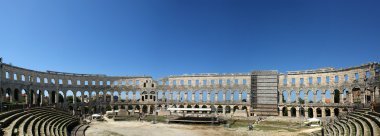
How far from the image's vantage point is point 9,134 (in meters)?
26.2

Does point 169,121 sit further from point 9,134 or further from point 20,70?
point 9,134

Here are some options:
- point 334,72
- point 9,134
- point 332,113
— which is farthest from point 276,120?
point 9,134

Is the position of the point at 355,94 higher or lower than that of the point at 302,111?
higher

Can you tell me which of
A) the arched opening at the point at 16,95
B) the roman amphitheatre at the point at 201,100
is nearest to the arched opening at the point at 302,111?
the roman amphitheatre at the point at 201,100

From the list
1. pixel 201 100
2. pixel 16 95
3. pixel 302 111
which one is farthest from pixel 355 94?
pixel 16 95

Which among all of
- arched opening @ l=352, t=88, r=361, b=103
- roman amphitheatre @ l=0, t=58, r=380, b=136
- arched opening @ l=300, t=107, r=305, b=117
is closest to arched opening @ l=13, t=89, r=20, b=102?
roman amphitheatre @ l=0, t=58, r=380, b=136

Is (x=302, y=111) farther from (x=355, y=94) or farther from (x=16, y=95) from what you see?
(x=16, y=95)

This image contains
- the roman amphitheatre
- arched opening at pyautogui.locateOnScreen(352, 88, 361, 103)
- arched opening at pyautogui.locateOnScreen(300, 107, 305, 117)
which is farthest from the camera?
arched opening at pyautogui.locateOnScreen(300, 107, 305, 117)

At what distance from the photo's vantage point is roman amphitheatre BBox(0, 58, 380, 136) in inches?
2203

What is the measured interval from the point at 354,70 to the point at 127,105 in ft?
215

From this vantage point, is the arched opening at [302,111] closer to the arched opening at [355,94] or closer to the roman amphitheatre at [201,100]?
the roman amphitheatre at [201,100]

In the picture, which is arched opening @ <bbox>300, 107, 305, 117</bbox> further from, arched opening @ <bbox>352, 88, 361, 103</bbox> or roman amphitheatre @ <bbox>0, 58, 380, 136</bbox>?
arched opening @ <bbox>352, 88, 361, 103</bbox>

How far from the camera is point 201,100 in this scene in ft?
303

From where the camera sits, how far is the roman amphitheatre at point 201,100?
55969 millimetres
